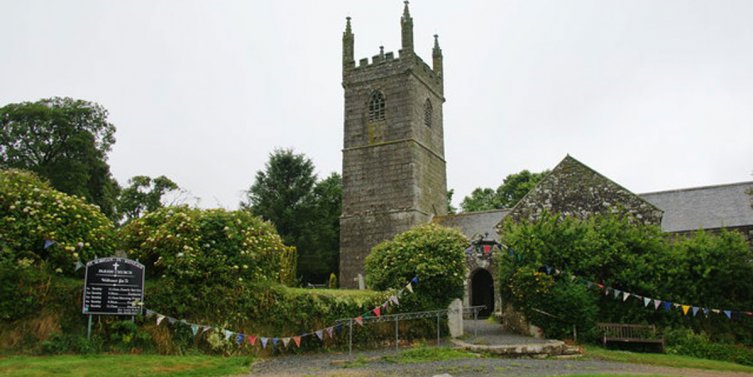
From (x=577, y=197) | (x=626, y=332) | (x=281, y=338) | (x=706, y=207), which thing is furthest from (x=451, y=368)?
(x=706, y=207)

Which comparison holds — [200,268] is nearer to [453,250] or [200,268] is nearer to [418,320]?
[418,320]

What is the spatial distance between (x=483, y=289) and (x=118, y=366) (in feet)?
63.1

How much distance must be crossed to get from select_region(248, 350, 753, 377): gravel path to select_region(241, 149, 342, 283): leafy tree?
24196 mm

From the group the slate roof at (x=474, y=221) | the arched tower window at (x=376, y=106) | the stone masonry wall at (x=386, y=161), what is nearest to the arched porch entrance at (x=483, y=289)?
the slate roof at (x=474, y=221)

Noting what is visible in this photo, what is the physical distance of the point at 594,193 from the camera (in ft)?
66.0

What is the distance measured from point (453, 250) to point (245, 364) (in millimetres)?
6800

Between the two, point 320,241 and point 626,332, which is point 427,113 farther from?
point 626,332

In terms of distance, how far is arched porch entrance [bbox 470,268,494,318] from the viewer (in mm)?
26422

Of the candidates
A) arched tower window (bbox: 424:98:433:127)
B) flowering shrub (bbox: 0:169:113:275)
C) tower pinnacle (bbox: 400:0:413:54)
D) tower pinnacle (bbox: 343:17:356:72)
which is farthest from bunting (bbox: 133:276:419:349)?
tower pinnacle (bbox: 343:17:356:72)

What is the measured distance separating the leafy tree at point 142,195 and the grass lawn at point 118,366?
35577 millimetres

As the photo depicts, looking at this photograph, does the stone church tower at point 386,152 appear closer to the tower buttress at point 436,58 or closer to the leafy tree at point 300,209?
the tower buttress at point 436,58

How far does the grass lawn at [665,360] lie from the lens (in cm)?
1234

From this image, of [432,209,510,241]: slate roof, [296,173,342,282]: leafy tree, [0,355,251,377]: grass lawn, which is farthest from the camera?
[296,173,342,282]: leafy tree

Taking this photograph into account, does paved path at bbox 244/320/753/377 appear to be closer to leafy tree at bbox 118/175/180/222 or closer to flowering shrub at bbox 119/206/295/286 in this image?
flowering shrub at bbox 119/206/295/286
